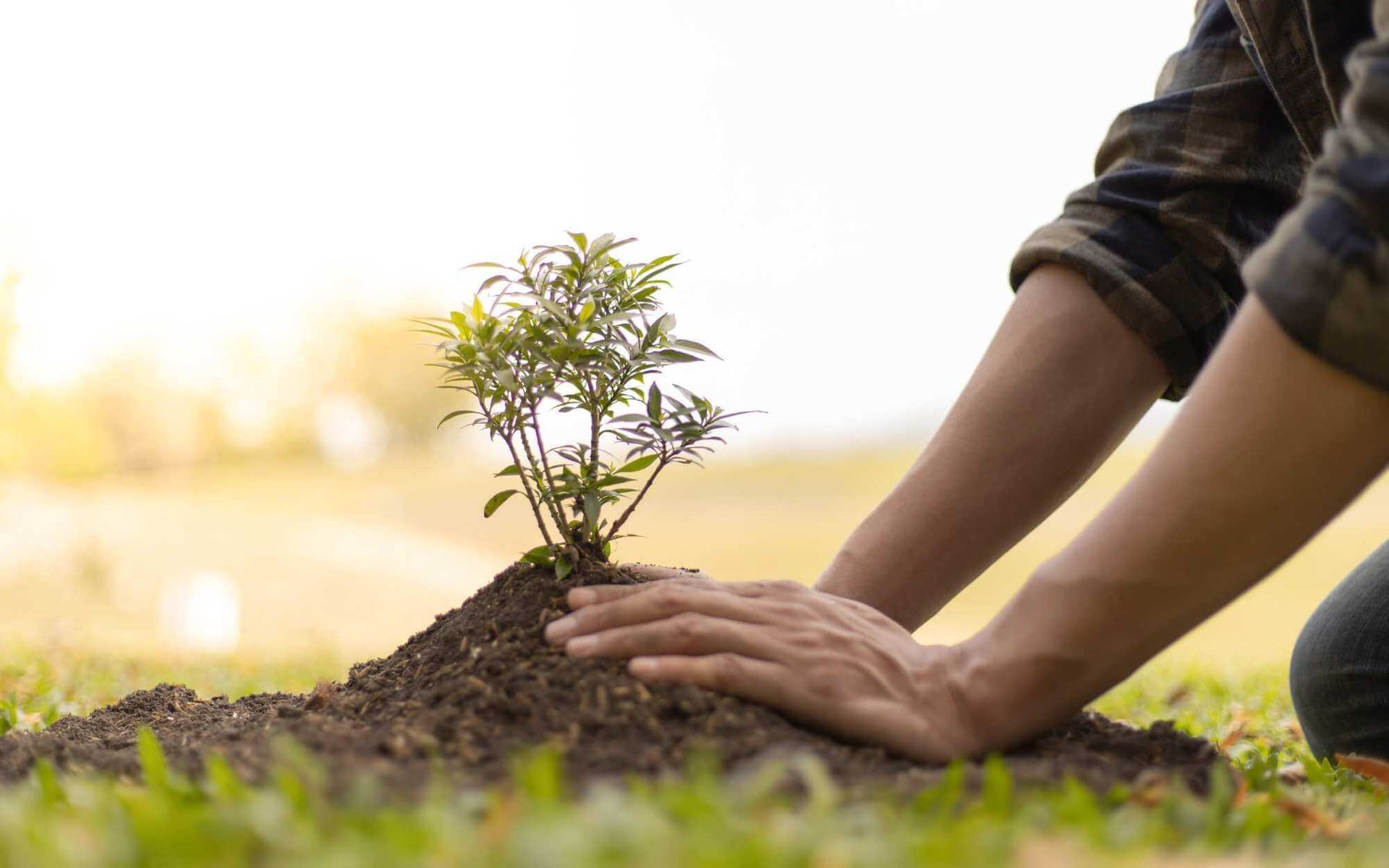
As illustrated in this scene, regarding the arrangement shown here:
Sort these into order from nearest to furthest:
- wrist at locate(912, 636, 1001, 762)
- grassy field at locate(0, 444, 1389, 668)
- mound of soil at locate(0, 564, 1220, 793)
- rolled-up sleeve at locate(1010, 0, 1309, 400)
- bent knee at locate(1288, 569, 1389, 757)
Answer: mound of soil at locate(0, 564, 1220, 793)
wrist at locate(912, 636, 1001, 762)
rolled-up sleeve at locate(1010, 0, 1309, 400)
bent knee at locate(1288, 569, 1389, 757)
grassy field at locate(0, 444, 1389, 668)

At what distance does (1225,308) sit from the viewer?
2.10 meters

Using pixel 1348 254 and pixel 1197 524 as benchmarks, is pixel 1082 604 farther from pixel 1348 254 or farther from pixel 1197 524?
pixel 1348 254

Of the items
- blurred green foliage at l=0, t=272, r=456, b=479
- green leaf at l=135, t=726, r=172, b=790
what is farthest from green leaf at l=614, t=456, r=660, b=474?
blurred green foliage at l=0, t=272, r=456, b=479

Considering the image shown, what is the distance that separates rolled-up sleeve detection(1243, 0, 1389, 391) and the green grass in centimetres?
→ 59

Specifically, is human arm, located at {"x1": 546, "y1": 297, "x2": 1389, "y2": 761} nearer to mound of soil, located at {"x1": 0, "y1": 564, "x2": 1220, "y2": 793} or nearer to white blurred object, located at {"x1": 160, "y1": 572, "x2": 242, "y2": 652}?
mound of soil, located at {"x1": 0, "y1": 564, "x2": 1220, "y2": 793}

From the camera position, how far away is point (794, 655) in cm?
166

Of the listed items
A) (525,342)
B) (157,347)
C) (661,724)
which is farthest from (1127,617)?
(157,347)

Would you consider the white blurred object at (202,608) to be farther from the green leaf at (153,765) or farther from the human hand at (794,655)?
the human hand at (794,655)

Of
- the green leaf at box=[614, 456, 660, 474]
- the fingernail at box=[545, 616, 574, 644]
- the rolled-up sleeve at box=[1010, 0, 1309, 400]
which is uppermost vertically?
the rolled-up sleeve at box=[1010, 0, 1309, 400]

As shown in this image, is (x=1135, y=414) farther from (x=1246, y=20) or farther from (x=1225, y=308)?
(x=1246, y=20)

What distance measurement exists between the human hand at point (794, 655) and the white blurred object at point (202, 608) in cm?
1216

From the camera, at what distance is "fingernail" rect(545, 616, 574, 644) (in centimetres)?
182

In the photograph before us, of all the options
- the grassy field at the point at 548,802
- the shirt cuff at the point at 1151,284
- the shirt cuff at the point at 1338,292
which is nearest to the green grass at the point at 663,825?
the grassy field at the point at 548,802

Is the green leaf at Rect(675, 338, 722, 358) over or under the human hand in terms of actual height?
over
